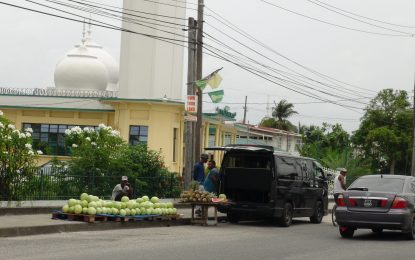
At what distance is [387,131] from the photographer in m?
65.1

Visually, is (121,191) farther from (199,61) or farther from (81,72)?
(81,72)

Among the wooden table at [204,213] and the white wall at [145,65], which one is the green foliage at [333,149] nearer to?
the white wall at [145,65]

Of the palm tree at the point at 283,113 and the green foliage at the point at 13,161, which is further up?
the palm tree at the point at 283,113

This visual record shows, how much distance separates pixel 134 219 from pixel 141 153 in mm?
8804

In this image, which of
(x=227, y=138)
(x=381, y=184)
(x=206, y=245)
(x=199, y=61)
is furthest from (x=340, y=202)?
(x=227, y=138)

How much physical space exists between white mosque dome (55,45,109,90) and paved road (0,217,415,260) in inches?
1348

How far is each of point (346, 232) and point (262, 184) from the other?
332cm

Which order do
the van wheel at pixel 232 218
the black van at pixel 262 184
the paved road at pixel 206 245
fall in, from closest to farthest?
the paved road at pixel 206 245, the black van at pixel 262 184, the van wheel at pixel 232 218

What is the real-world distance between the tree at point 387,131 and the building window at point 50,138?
27103 mm

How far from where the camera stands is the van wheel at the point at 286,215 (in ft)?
72.6

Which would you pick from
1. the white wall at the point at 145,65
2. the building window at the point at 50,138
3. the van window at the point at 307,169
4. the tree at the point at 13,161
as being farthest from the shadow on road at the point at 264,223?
the building window at the point at 50,138

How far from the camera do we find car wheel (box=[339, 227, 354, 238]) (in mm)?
19188

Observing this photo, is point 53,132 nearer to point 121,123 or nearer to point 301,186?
point 121,123

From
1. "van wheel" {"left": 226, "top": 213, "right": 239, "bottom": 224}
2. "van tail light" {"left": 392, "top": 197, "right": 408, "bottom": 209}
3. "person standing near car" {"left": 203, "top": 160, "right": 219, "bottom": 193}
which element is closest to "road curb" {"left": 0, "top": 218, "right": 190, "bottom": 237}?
"person standing near car" {"left": 203, "top": 160, "right": 219, "bottom": 193}
